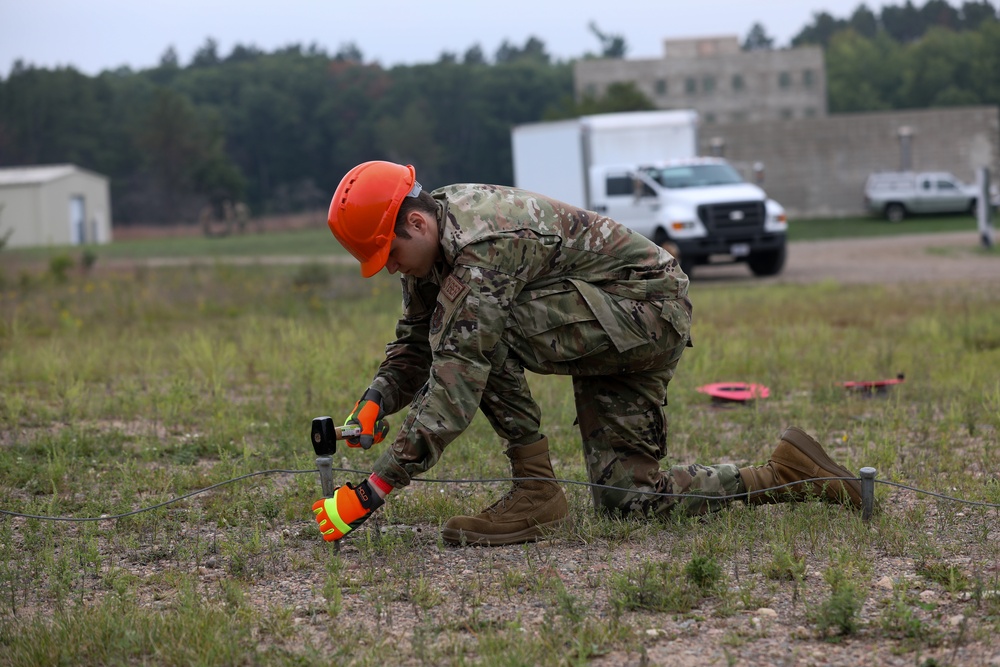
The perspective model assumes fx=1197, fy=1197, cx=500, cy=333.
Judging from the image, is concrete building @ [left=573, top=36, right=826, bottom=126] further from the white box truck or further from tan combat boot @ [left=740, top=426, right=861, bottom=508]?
tan combat boot @ [left=740, top=426, right=861, bottom=508]

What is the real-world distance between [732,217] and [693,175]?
66.9 inches

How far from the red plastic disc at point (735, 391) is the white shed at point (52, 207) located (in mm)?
50753

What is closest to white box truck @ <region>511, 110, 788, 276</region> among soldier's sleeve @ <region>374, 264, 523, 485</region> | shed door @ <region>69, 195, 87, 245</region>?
soldier's sleeve @ <region>374, 264, 523, 485</region>

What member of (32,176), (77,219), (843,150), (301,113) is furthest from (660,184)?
(301,113)

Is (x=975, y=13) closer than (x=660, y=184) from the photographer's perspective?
No

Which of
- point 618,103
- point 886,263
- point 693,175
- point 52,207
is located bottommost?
point 886,263

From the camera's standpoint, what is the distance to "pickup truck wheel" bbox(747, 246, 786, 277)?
19.1 meters

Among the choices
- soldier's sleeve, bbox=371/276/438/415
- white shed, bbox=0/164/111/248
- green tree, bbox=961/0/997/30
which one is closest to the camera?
soldier's sleeve, bbox=371/276/438/415

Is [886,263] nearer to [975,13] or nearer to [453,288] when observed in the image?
[453,288]

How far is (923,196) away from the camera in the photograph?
37.5m

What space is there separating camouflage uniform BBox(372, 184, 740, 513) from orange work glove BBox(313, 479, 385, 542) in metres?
0.09

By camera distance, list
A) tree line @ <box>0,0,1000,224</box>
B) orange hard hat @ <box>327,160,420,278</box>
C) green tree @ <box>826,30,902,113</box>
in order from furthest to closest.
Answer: green tree @ <box>826,30,902,113</box> → tree line @ <box>0,0,1000,224</box> → orange hard hat @ <box>327,160,420,278</box>

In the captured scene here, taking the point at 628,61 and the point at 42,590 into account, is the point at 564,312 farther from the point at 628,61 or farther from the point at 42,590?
the point at 628,61

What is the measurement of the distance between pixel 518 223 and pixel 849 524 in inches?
64.7
